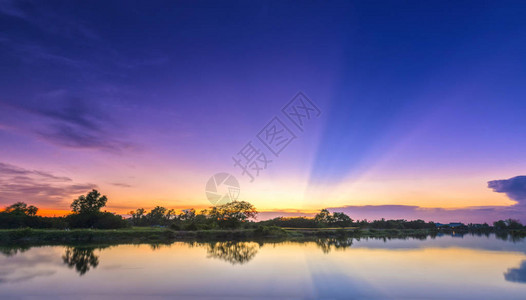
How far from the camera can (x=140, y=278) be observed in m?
12.8

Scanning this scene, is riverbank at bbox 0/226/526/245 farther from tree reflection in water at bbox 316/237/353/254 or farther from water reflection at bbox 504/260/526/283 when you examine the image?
water reflection at bbox 504/260/526/283

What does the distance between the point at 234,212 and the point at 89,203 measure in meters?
27.1

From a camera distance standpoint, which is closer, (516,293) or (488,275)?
(516,293)

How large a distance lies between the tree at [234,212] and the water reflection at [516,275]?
4295cm

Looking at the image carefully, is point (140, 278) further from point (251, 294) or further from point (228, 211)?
point (228, 211)

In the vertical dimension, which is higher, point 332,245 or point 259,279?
point 259,279

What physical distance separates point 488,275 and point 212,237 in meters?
34.5

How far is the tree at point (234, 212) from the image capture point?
54.2m

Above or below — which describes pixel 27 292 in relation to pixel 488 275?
above

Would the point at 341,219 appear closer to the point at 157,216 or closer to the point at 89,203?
the point at 157,216

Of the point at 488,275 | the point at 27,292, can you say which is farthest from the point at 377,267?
the point at 27,292

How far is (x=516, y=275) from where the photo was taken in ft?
45.2

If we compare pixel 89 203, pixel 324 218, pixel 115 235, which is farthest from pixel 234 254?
pixel 324 218

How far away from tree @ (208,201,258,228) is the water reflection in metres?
43.0
